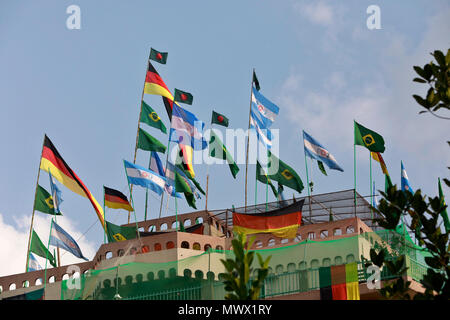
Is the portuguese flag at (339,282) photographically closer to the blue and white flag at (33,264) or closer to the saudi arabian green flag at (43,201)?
the saudi arabian green flag at (43,201)

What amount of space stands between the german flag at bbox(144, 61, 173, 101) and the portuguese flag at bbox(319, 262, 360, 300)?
62.6 feet

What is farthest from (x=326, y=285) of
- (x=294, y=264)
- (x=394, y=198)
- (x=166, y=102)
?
(x=166, y=102)

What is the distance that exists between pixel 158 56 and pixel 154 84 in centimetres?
251

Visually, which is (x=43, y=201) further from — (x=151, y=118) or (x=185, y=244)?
(x=185, y=244)

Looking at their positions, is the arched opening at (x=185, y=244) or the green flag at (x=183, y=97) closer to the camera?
the arched opening at (x=185, y=244)

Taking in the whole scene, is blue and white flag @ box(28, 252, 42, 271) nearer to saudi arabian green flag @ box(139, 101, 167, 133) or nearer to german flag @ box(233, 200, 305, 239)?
saudi arabian green flag @ box(139, 101, 167, 133)

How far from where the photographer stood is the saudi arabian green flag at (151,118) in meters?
41.7

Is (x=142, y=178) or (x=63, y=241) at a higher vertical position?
(x=142, y=178)

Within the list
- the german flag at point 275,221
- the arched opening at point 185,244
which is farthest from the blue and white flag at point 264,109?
the arched opening at point 185,244

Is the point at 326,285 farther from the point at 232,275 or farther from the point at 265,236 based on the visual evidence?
the point at 232,275

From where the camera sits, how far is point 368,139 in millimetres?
33500

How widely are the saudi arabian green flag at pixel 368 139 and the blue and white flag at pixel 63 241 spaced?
14040 mm

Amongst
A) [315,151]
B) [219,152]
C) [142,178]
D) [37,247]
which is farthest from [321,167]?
[37,247]

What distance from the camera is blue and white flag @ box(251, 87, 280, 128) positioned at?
39.3 meters
